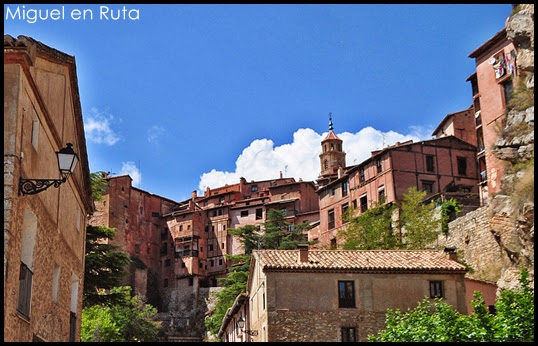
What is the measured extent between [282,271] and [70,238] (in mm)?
13993

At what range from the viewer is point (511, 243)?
98.9 feet

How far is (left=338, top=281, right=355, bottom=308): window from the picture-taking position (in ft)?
99.8

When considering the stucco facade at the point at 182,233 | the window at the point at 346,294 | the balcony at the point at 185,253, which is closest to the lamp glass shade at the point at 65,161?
the window at the point at 346,294

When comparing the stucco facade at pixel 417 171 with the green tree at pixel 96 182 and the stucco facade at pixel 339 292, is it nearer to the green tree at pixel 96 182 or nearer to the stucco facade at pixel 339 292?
the stucco facade at pixel 339 292

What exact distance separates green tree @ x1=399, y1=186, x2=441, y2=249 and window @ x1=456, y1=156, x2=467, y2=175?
26.8 feet

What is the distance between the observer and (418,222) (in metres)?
45.2

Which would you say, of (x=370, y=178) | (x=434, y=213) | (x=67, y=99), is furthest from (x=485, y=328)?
(x=370, y=178)

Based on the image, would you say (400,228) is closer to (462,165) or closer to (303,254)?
(462,165)

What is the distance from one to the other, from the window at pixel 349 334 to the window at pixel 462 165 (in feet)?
94.0

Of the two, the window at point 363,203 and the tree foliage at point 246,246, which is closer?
the tree foliage at point 246,246

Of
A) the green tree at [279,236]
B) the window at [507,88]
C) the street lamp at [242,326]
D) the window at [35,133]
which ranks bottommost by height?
the street lamp at [242,326]

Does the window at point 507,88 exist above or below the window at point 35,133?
above

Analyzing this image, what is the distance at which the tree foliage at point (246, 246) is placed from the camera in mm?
52094

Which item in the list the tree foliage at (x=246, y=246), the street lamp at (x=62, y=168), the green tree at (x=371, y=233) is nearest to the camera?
the street lamp at (x=62, y=168)
